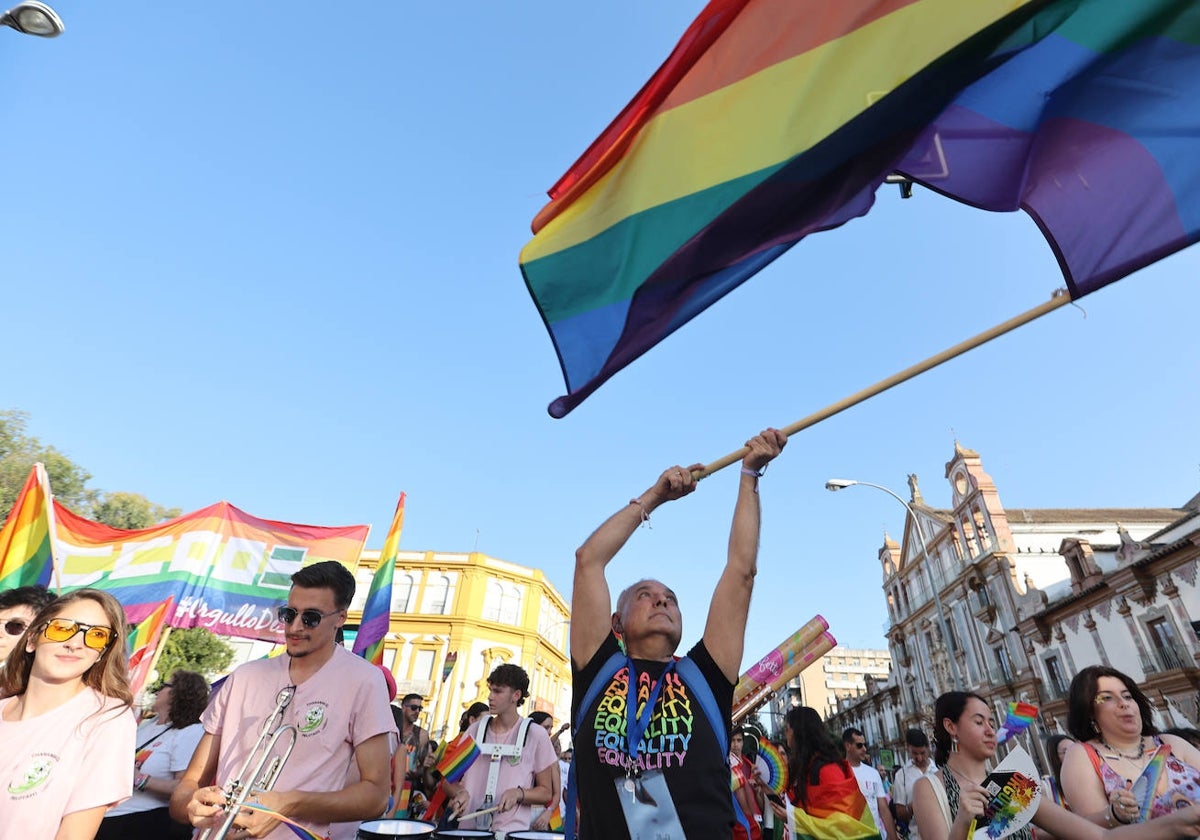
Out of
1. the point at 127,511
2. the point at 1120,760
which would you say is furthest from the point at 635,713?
the point at 127,511

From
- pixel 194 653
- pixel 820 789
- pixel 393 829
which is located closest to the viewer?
pixel 393 829

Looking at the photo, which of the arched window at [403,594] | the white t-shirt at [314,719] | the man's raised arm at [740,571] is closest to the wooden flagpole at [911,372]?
the man's raised arm at [740,571]

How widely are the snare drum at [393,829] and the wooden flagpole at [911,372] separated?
2.83 meters

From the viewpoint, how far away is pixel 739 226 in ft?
10.7

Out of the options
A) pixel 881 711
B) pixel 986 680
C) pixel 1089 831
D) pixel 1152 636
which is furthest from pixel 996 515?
pixel 1089 831

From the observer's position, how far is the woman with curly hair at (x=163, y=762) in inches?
152

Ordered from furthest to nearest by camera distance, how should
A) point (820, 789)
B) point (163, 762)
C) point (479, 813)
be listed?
point (820, 789)
point (479, 813)
point (163, 762)

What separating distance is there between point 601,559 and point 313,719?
1366mm

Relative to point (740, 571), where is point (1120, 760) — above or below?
below

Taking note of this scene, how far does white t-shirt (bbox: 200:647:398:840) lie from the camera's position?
255cm

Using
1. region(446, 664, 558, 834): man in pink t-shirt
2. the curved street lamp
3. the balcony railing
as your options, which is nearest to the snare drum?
region(446, 664, 558, 834): man in pink t-shirt

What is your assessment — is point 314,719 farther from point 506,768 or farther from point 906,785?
point 906,785

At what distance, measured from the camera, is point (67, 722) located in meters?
2.45

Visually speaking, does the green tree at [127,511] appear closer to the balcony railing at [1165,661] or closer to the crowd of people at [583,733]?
the crowd of people at [583,733]
